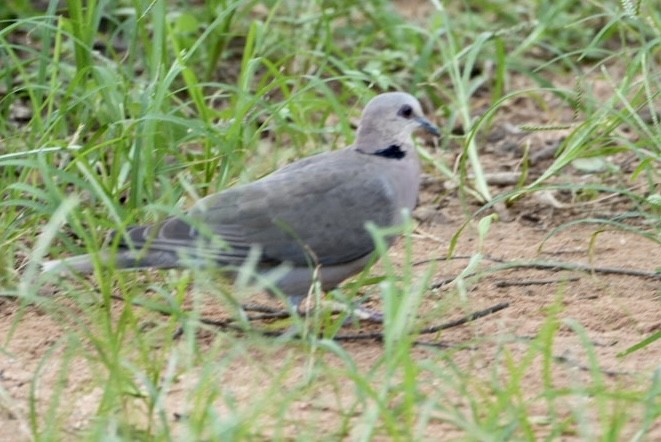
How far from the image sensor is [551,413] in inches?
116

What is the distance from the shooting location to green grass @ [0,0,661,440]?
3.00 meters

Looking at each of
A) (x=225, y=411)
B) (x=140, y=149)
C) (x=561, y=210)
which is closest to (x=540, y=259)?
(x=561, y=210)

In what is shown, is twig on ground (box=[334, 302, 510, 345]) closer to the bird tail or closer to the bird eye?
the bird tail

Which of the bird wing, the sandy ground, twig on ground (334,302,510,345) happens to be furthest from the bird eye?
twig on ground (334,302,510,345)

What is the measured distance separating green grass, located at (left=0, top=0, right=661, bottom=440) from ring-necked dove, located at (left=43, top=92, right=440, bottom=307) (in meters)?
0.14

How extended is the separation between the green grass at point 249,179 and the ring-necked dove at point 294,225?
0.14 meters

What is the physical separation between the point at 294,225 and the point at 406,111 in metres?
0.68

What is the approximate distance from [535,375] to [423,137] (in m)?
2.49

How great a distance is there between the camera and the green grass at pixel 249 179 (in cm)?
300

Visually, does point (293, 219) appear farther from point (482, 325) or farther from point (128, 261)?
point (482, 325)

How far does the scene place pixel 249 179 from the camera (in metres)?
4.41

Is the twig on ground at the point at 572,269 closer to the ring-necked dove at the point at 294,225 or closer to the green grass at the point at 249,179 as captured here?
the green grass at the point at 249,179

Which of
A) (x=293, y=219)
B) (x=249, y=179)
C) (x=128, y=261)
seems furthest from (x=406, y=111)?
(x=128, y=261)

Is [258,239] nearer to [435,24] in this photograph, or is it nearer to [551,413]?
[551,413]
